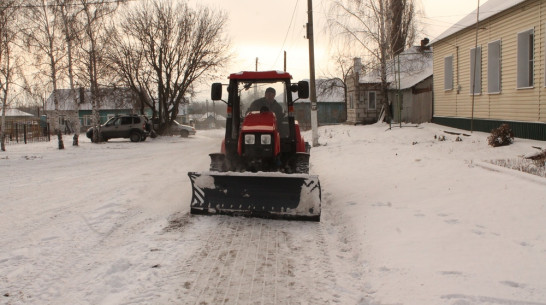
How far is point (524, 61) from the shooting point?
13773mm

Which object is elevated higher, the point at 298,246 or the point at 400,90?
the point at 400,90

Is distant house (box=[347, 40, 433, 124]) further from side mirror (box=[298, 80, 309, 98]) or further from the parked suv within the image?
side mirror (box=[298, 80, 309, 98])

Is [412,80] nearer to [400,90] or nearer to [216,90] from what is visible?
[400,90]

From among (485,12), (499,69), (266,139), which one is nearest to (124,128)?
(485,12)

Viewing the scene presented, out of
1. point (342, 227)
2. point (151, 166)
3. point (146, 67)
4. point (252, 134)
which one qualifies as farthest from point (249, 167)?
point (146, 67)

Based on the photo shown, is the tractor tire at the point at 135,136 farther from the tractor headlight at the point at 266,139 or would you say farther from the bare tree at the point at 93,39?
the tractor headlight at the point at 266,139

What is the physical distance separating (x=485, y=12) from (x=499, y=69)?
96.4 inches

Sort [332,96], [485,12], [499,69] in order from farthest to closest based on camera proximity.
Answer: [332,96] → [485,12] → [499,69]

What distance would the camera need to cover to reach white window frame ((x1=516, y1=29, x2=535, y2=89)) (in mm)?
13727

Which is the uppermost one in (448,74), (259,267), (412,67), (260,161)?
(412,67)

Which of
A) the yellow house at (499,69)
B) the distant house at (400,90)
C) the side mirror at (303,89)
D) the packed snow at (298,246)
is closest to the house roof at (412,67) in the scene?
the distant house at (400,90)

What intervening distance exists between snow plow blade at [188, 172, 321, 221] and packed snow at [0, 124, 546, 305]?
0.51 ft

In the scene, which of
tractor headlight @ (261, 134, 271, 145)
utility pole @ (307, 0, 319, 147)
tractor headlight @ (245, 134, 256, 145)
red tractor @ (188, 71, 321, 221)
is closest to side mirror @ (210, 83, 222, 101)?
red tractor @ (188, 71, 321, 221)

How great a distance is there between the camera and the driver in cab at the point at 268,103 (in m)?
7.73
